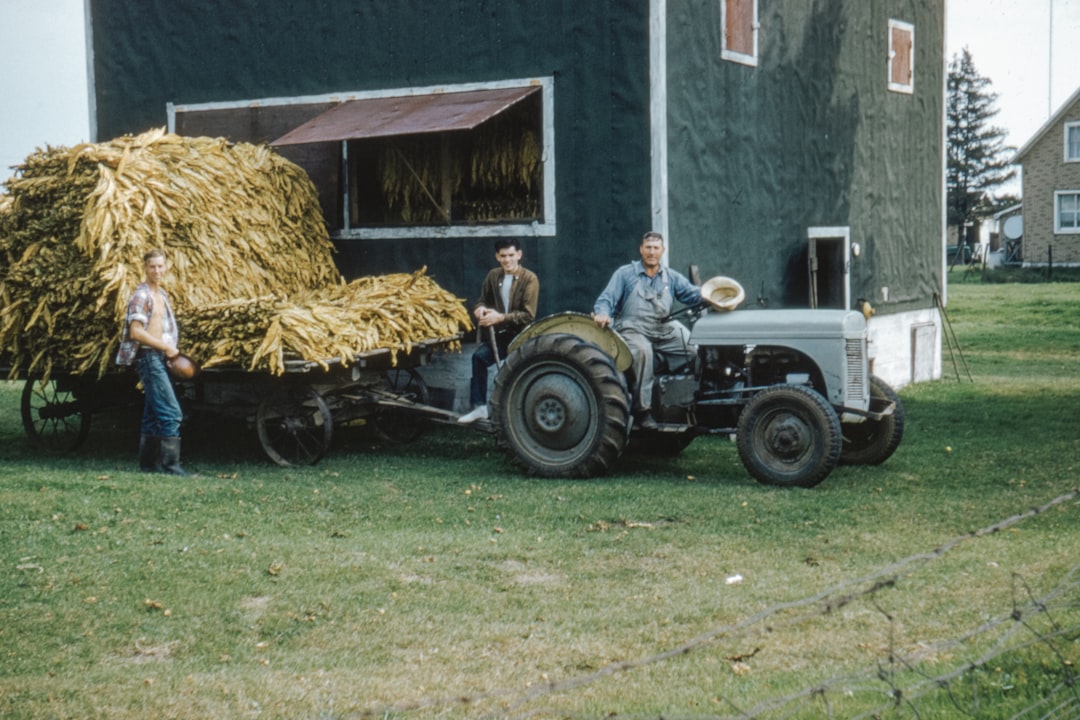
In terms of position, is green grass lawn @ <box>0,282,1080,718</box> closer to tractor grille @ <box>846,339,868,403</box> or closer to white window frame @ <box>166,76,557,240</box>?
tractor grille @ <box>846,339,868,403</box>

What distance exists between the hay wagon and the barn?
1747 millimetres

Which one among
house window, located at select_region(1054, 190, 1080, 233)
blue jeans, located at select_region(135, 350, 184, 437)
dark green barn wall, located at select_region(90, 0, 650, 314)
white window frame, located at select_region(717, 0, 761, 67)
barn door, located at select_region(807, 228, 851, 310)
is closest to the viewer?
blue jeans, located at select_region(135, 350, 184, 437)

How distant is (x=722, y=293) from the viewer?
1138cm

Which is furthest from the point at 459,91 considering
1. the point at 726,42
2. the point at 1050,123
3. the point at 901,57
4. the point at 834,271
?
the point at 1050,123

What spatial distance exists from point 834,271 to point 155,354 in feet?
28.6

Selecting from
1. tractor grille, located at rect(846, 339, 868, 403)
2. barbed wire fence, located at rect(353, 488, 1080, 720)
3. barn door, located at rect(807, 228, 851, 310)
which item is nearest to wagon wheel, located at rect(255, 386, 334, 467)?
tractor grille, located at rect(846, 339, 868, 403)

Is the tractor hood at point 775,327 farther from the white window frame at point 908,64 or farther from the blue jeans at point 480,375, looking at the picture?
the white window frame at point 908,64

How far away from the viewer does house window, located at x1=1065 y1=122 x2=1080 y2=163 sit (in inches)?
1969

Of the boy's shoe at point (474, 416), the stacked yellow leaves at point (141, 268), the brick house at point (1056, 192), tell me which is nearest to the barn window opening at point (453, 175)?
the stacked yellow leaves at point (141, 268)

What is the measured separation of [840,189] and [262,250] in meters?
7.24

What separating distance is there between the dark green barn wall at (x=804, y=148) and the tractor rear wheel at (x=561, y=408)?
2960 millimetres

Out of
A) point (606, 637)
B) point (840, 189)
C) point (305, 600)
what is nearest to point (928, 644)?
point (606, 637)

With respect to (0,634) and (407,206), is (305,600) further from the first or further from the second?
(407,206)

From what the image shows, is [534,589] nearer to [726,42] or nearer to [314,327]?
[314,327]
